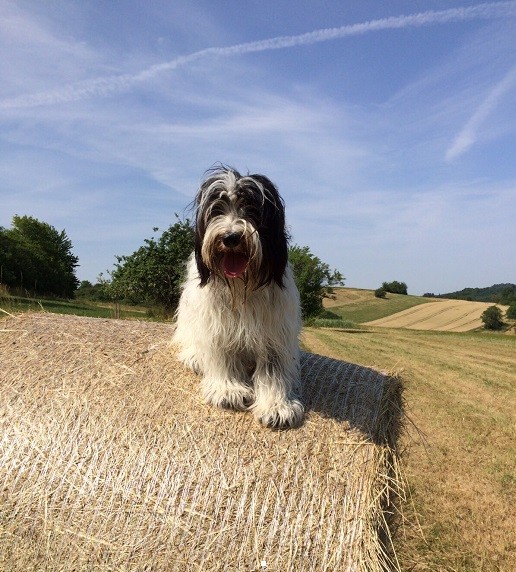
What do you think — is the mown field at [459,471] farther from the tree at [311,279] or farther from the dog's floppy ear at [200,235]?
the tree at [311,279]

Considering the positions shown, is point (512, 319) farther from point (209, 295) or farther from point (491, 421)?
point (209, 295)

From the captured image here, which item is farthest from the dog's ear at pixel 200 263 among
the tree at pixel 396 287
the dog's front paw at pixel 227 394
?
the tree at pixel 396 287

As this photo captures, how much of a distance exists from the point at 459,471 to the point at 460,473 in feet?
0.18

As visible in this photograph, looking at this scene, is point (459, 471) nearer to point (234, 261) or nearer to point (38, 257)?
point (234, 261)

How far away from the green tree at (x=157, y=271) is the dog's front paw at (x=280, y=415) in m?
14.0

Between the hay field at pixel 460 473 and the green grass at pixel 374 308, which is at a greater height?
the green grass at pixel 374 308

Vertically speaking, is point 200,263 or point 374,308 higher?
point 200,263

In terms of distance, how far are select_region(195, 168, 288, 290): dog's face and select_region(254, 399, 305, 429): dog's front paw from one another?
724mm

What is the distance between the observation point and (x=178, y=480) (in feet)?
9.47

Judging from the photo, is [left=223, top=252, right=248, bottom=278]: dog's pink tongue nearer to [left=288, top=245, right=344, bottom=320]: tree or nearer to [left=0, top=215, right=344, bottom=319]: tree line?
[left=0, top=215, right=344, bottom=319]: tree line

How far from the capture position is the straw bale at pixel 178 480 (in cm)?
275

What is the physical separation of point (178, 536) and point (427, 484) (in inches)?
135

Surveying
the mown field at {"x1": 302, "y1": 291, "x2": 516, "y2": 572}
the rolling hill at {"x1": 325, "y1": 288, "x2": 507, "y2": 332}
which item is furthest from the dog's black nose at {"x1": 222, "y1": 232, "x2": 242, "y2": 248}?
the rolling hill at {"x1": 325, "y1": 288, "x2": 507, "y2": 332}

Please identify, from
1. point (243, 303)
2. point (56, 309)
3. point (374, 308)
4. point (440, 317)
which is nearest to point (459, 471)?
point (243, 303)
